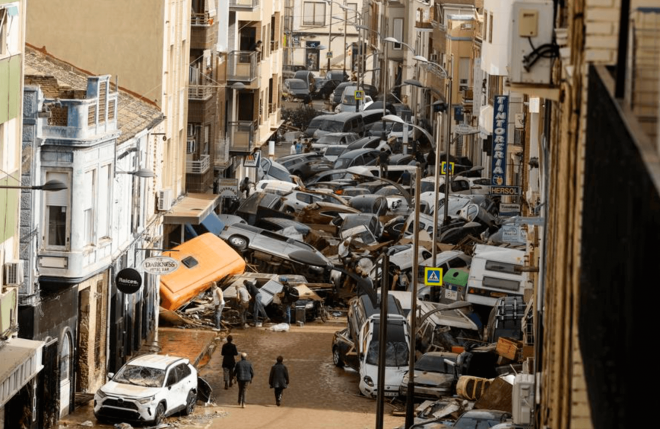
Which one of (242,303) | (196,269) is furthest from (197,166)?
(242,303)

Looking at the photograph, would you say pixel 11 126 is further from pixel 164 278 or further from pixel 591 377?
pixel 591 377

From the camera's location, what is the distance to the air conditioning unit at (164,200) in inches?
1523

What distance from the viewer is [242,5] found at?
59375mm

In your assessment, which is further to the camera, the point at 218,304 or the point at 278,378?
the point at 218,304

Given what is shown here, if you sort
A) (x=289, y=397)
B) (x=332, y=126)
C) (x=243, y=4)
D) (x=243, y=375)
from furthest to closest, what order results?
(x=332, y=126) < (x=243, y=4) < (x=289, y=397) < (x=243, y=375)

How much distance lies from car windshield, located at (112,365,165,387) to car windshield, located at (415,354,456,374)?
5726 millimetres

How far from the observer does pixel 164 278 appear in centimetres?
4047

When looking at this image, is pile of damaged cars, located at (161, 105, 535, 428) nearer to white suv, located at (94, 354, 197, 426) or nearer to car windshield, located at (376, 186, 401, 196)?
car windshield, located at (376, 186, 401, 196)

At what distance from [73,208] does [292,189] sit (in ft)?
103

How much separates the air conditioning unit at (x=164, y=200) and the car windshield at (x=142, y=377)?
1033cm

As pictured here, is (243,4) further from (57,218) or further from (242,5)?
(57,218)

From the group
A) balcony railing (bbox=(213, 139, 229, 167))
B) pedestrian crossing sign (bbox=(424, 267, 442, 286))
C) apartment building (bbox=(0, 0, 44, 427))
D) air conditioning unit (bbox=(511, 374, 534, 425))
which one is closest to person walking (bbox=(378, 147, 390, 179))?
balcony railing (bbox=(213, 139, 229, 167))

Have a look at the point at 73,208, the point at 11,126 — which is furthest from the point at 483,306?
the point at 11,126

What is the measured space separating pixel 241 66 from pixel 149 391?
30354mm
